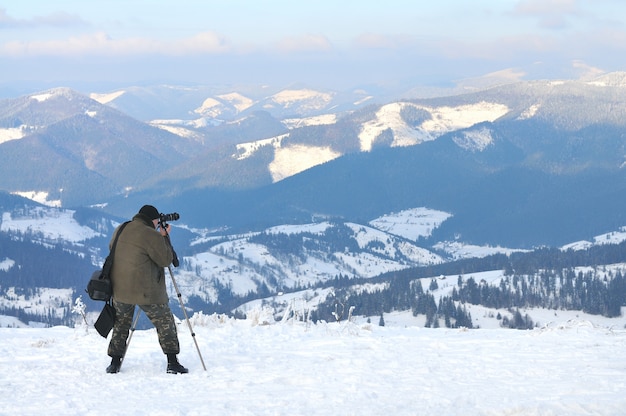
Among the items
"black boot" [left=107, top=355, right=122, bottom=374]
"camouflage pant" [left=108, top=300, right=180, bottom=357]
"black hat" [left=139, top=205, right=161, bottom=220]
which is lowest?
"black boot" [left=107, top=355, right=122, bottom=374]

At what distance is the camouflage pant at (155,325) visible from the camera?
1747 cm

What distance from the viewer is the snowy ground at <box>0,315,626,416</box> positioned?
1464cm

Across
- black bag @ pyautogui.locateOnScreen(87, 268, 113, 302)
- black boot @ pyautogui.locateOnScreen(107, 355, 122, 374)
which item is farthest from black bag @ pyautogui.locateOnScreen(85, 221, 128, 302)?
black boot @ pyautogui.locateOnScreen(107, 355, 122, 374)

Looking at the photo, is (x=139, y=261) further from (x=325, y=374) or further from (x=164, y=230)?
(x=325, y=374)

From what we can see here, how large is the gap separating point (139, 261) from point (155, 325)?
1.50m

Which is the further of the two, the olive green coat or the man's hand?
the man's hand

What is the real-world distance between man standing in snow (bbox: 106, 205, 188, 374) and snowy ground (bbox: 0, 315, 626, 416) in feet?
1.96

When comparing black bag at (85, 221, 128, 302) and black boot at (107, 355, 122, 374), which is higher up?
black bag at (85, 221, 128, 302)

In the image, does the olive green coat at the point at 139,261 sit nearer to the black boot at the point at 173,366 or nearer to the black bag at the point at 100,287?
the black bag at the point at 100,287

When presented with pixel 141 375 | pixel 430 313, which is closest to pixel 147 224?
pixel 141 375

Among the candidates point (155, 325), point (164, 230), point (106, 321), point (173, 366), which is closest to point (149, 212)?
point (164, 230)

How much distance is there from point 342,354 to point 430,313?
15660cm

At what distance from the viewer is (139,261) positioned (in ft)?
55.7

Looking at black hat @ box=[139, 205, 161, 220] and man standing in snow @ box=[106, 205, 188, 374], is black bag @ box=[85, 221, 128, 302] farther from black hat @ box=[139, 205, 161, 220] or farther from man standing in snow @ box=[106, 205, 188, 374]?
black hat @ box=[139, 205, 161, 220]
